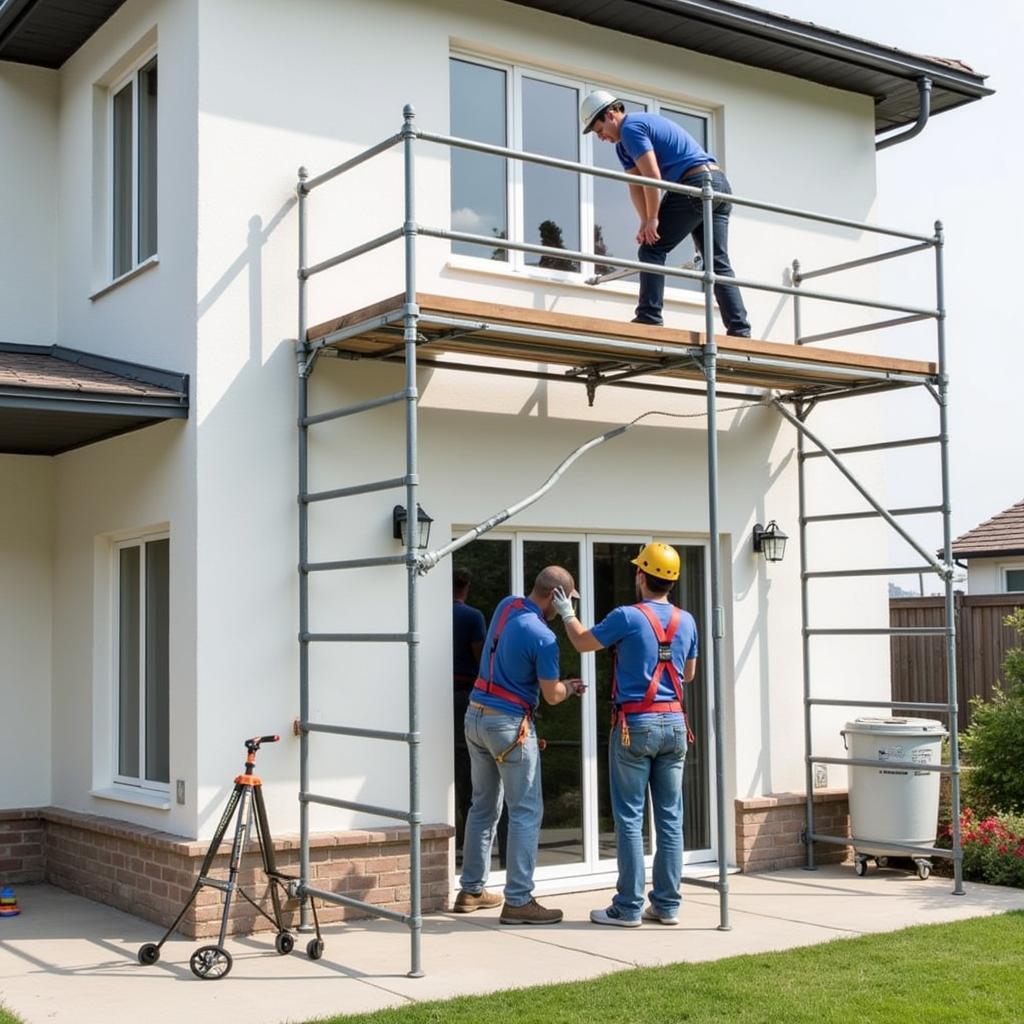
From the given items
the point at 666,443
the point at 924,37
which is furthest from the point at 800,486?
the point at 924,37

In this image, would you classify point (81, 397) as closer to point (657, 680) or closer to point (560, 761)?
point (657, 680)

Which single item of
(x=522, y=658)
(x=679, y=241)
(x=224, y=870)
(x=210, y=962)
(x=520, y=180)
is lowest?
(x=210, y=962)

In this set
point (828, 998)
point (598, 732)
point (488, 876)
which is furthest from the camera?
point (598, 732)

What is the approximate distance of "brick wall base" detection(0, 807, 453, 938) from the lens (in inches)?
315

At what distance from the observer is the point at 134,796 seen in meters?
9.03

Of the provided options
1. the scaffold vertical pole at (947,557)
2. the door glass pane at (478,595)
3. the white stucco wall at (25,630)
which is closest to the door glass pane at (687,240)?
the scaffold vertical pole at (947,557)

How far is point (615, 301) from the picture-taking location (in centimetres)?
988

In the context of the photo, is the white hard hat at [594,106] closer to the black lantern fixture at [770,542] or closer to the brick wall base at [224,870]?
the black lantern fixture at [770,542]

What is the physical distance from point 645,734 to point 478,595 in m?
1.61

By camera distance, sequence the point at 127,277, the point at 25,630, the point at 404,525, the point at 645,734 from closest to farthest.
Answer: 1. the point at 645,734
2. the point at 404,525
3. the point at 127,277
4. the point at 25,630

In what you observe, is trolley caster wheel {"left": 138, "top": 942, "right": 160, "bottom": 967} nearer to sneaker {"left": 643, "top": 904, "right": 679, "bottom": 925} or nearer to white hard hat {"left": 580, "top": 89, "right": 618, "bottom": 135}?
sneaker {"left": 643, "top": 904, "right": 679, "bottom": 925}

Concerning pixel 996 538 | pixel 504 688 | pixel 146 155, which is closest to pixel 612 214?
pixel 146 155

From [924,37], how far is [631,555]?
544 cm

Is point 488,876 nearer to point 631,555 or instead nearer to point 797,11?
point 631,555
